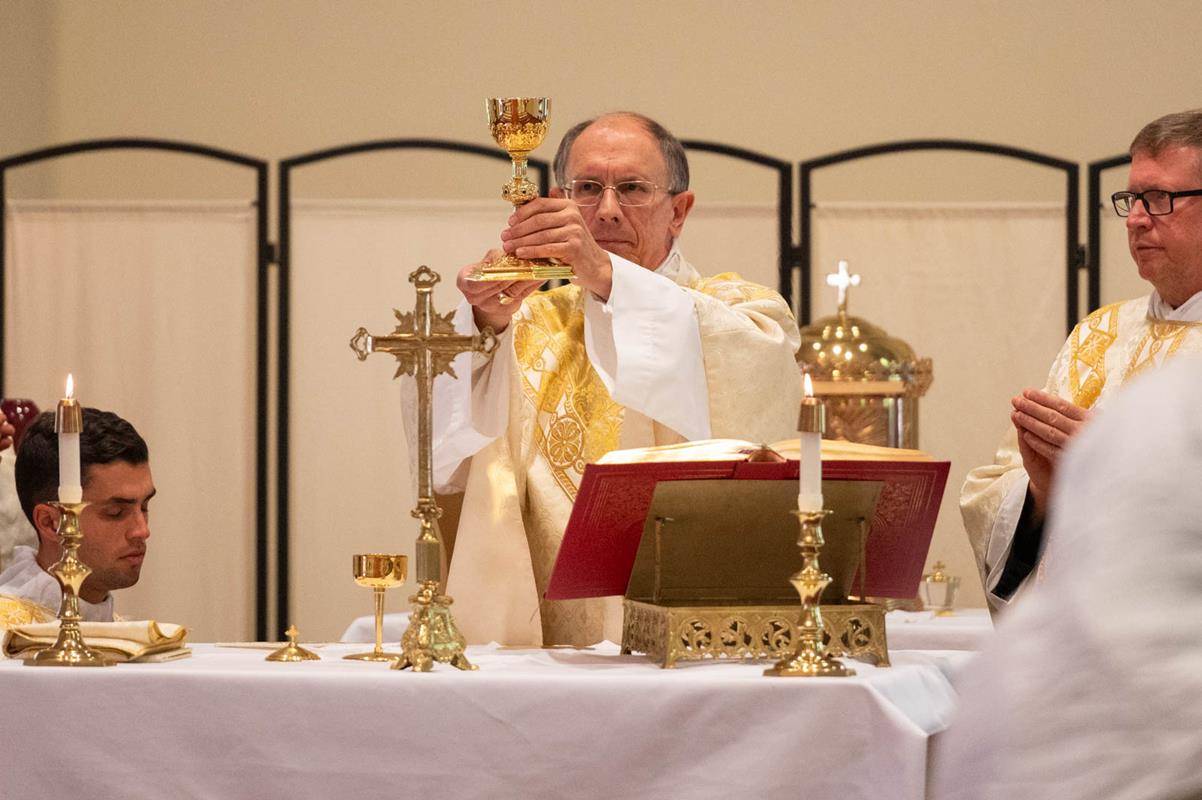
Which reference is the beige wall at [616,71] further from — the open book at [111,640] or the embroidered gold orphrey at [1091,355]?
the open book at [111,640]

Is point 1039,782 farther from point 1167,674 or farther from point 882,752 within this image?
point 882,752

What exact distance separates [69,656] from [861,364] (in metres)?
3.51

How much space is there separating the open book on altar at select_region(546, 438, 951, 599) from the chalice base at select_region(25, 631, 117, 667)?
63 cm

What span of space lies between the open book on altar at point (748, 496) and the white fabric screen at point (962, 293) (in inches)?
176

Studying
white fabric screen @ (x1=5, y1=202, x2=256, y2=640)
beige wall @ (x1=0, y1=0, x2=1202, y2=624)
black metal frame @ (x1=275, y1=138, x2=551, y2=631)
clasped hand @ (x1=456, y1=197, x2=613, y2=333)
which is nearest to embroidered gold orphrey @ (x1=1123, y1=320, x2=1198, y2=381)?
clasped hand @ (x1=456, y1=197, x2=613, y2=333)

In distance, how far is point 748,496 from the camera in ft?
7.95

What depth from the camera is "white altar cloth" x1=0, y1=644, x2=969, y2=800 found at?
213 cm

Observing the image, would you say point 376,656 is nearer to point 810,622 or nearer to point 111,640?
point 111,640

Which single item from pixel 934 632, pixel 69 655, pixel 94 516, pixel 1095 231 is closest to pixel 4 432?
pixel 94 516

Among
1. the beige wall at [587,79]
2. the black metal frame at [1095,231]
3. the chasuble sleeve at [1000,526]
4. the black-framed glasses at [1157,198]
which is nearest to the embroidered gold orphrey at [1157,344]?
the black-framed glasses at [1157,198]

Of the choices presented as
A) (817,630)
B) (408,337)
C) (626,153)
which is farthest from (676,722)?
(626,153)

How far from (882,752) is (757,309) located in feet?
4.82

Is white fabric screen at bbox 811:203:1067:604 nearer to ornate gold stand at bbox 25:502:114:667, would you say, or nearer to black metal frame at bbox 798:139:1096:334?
black metal frame at bbox 798:139:1096:334

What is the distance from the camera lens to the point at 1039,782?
90 cm
